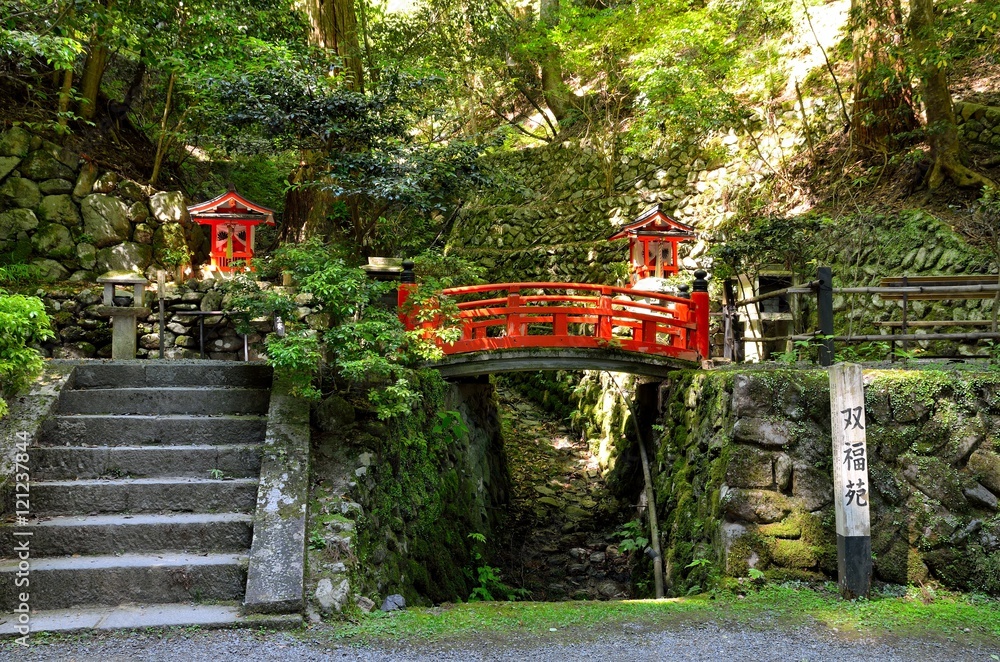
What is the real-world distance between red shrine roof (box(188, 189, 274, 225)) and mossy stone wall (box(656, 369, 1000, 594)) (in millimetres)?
8287

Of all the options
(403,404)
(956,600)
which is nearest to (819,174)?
(956,600)

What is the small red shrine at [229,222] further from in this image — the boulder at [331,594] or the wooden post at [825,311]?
the wooden post at [825,311]

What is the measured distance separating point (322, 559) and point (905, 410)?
215 inches

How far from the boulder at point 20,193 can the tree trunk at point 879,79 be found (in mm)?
15569

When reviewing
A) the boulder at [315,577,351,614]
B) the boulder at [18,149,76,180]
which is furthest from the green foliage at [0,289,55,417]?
the boulder at [18,149,76,180]

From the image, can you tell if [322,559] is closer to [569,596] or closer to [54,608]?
[54,608]

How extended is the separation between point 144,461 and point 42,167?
33.3ft

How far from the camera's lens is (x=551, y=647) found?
4.23 meters

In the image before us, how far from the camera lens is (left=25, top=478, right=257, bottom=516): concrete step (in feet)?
16.5

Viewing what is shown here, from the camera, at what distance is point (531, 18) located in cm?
1780

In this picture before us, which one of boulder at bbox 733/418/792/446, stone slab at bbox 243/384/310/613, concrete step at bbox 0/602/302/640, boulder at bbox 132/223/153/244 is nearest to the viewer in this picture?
concrete step at bbox 0/602/302/640

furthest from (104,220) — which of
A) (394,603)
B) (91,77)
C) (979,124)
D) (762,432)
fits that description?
Answer: (979,124)

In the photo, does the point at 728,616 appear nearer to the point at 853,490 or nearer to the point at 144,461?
the point at 853,490

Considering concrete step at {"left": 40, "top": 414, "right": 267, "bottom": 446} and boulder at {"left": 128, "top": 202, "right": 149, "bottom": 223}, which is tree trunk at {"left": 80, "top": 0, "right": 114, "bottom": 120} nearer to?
boulder at {"left": 128, "top": 202, "right": 149, "bottom": 223}
